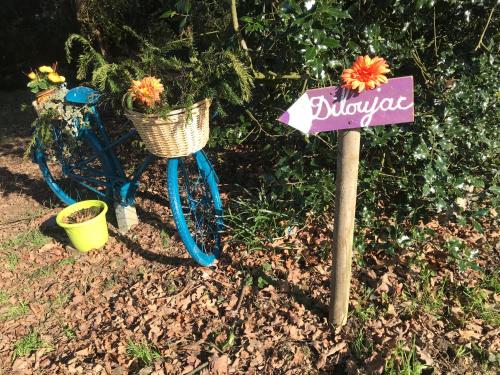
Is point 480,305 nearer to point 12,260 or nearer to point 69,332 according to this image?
point 69,332

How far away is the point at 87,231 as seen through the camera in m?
3.43

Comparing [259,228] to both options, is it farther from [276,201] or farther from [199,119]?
[199,119]

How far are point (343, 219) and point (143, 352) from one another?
1.42 metres

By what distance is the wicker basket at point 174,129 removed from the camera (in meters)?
2.38

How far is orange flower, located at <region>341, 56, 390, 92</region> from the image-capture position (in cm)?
164

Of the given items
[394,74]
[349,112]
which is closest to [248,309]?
[349,112]

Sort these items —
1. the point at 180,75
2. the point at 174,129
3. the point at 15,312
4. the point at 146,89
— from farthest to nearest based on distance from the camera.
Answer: the point at 15,312 → the point at 180,75 → the point at 174,129 → the point at 146,89

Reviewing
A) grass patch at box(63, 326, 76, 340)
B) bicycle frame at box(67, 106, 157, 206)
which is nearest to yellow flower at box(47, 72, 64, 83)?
bicycle frame at box(67, 106, 157, 206)

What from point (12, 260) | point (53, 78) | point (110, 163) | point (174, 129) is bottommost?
point (12, 260)

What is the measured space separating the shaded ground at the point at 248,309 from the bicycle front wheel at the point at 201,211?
17cm

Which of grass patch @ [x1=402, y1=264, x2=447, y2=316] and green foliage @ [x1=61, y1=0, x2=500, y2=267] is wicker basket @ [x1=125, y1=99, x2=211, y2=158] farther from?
grass patch @ [x1=402, y1=264, x2=447, y2=316]

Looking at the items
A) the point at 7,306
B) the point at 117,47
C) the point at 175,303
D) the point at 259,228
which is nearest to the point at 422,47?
the point at 259,228

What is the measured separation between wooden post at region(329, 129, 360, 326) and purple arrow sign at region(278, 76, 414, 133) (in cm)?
12

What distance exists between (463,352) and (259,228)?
61.7 inches
